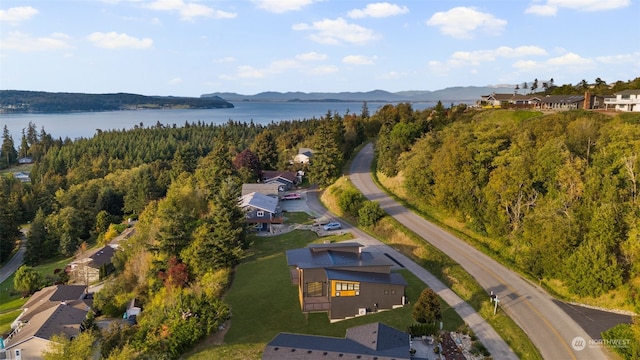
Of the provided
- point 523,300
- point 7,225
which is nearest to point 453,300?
point 523,300

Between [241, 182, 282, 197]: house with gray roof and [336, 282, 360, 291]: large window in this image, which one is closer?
[336, 282, 360, 291]: large window

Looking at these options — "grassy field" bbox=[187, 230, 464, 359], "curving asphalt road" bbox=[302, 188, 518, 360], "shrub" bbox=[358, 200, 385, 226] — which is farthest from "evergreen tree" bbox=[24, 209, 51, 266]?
"shrub" bbox=[358, 200, 385, 226]

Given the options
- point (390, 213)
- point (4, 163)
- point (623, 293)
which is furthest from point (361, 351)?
point (4, 163)

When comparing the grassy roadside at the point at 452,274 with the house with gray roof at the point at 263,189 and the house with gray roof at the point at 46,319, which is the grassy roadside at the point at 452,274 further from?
the house with gray roof at the point at 46,319

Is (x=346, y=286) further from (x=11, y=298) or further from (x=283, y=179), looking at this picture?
(x=11, y=298)

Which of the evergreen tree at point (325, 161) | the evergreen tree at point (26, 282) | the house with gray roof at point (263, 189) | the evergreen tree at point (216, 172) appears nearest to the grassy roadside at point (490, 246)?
the evergreen tree at point (325, 161)

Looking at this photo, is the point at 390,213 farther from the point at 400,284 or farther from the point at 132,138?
the point at 132,138

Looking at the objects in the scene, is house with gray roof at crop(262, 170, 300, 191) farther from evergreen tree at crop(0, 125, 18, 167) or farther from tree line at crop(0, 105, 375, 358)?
evergreen tree at crop(0, 125, 18, 167)

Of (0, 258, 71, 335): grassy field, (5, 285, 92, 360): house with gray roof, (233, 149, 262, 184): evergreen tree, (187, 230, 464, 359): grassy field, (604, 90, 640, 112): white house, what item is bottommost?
(0, 258, 71, 335): grassy field
